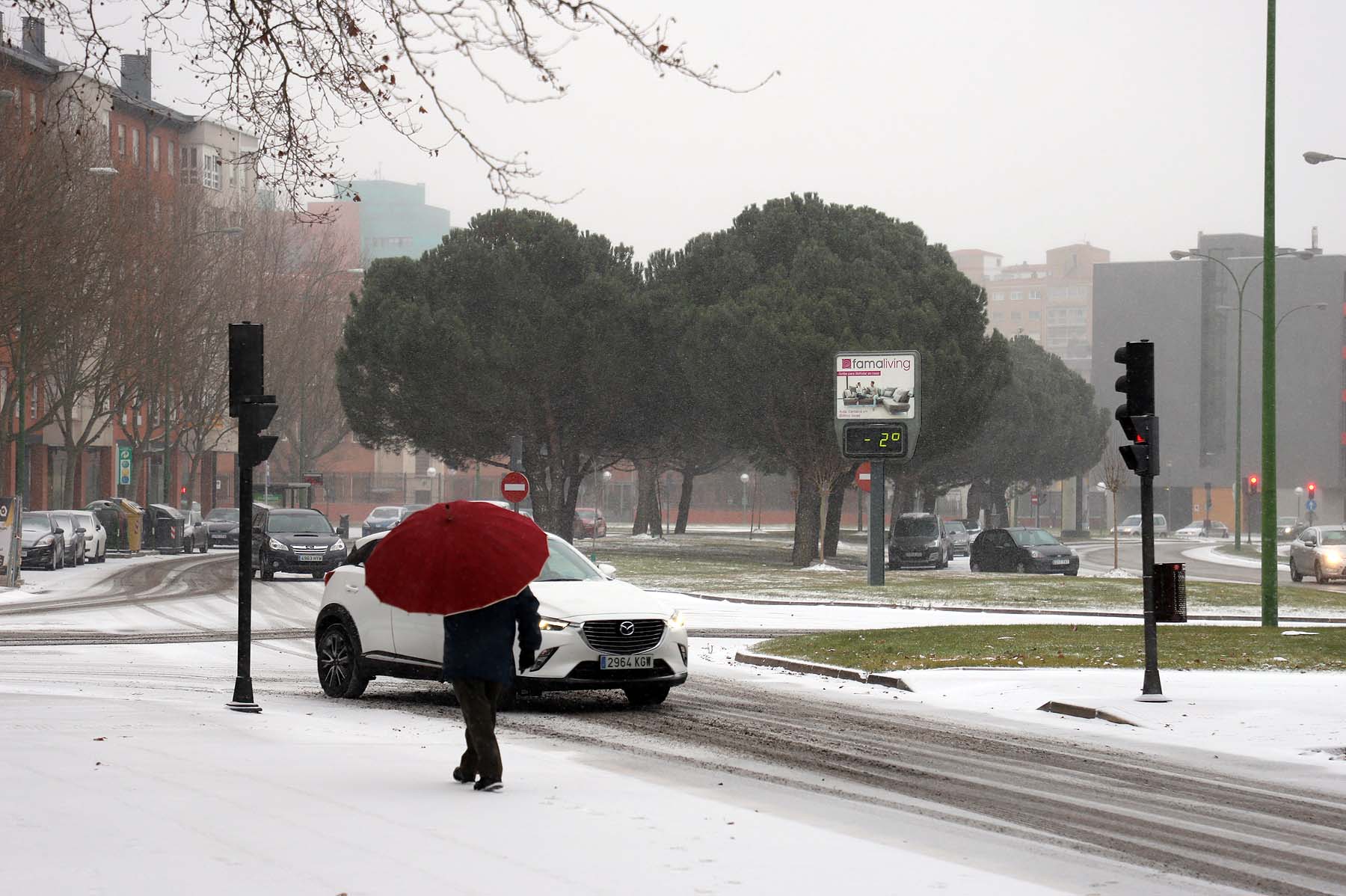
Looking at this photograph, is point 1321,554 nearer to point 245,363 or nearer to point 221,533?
point 221,533

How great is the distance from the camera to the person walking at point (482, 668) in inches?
367

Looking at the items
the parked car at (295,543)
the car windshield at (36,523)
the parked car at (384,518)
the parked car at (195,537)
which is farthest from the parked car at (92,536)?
the parked car at (384,518)

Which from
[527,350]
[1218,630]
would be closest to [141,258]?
[527,350]

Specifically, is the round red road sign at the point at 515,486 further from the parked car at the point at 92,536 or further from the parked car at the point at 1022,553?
the parked car at the point at 1022,553

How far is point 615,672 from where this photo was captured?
44.7 feet

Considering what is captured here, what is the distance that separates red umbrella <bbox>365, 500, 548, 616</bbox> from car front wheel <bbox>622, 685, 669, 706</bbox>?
205 inches

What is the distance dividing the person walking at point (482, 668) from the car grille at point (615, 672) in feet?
13.1

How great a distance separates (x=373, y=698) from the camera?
1468 cm

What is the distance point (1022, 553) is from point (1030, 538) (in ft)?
2.17

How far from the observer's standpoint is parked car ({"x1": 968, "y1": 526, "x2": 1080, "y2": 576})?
4775cm

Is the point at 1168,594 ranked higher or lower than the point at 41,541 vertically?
higher

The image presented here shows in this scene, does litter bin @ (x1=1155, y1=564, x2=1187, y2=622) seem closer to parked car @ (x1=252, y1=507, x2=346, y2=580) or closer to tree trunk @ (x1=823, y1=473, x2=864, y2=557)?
parked car @ (x1=252, y1=507, x2=346, y2=580)

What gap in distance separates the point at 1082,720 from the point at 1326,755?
2.51 m

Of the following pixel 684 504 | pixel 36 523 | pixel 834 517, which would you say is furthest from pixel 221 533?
pixel 684 504
